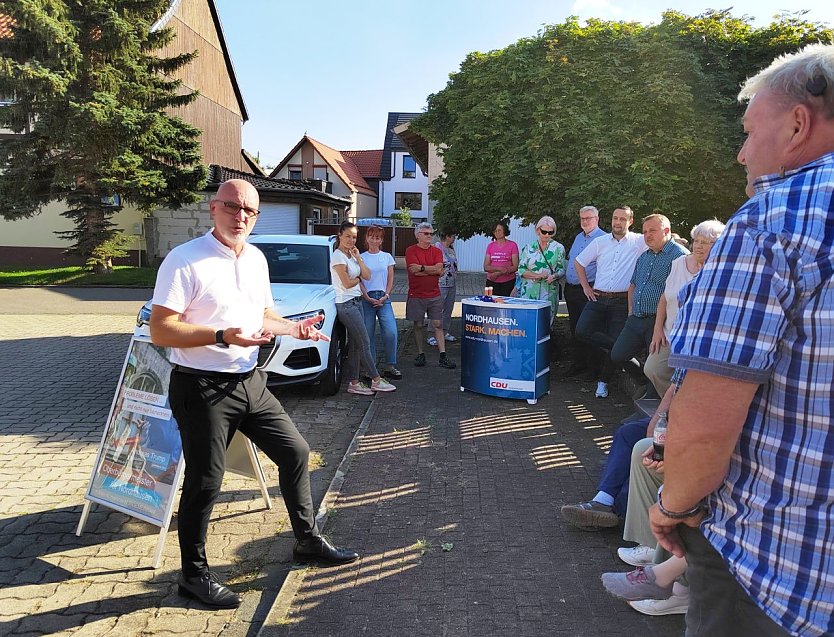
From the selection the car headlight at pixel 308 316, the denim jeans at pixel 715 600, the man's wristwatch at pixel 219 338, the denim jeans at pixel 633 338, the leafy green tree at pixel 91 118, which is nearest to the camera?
the denim jeans at pixel 715 600

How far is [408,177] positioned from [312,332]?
5001 cm

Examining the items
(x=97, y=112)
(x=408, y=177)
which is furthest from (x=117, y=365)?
(x=408, y=177)

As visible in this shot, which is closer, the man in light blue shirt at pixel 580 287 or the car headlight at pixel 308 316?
the car headlight at pixel 308 316

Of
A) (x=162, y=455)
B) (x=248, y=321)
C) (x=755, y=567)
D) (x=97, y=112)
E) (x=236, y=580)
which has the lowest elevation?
(x=236, y=580)

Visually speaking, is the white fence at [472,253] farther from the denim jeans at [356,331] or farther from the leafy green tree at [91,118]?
the denim jeans at [356,331]

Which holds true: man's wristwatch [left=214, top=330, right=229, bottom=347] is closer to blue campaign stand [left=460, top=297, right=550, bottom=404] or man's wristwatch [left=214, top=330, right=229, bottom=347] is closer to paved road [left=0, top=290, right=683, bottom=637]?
paved road [left=0, top=290, right=683, bottom=637]

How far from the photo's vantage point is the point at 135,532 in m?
4.16

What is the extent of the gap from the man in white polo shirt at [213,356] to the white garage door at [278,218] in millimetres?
25651

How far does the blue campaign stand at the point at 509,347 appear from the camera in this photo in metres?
7.04

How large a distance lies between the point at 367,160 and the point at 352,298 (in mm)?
54461

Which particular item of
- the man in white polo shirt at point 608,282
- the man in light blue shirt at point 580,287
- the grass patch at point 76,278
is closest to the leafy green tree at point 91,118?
the grass patch at point 76,278

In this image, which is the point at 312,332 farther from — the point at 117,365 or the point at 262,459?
the point at 117,365

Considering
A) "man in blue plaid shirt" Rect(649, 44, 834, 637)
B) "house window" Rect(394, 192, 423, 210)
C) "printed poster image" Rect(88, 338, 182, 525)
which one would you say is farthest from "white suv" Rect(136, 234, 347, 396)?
"house window" Rect(394, 192, 423, 210)

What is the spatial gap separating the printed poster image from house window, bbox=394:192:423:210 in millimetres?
48588
